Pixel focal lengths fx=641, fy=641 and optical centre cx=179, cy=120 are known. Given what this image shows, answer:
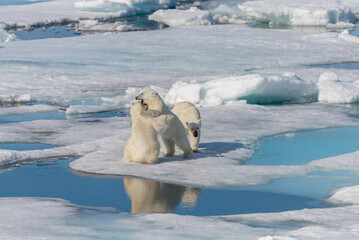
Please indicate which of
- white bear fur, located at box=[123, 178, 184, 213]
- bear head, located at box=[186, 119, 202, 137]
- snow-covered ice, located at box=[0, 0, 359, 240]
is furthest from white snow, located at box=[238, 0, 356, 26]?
white bear fur, located at box=[123, 178, 184, 213]

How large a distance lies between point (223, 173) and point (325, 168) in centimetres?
110

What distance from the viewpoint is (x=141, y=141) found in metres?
6.38

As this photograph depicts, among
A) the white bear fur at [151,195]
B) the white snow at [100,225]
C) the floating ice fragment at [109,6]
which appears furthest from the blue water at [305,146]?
the floating ice fragment at [109,6]

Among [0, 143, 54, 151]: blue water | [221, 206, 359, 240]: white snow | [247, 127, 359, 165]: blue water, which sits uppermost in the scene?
[221, 206, 359, 240]: white snow

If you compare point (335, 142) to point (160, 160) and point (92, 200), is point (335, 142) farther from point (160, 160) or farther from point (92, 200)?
point (92, 200)

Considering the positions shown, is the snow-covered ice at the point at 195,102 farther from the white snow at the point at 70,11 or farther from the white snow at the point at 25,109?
the white snow at the point at 70,11

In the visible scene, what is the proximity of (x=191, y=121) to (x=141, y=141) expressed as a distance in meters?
0.89

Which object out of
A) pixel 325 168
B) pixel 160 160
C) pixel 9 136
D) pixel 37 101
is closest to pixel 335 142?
pixel 325 168

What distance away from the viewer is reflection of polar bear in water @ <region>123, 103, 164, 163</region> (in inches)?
249

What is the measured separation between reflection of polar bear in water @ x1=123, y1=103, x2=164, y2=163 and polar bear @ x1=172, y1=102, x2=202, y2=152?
53 centimetres

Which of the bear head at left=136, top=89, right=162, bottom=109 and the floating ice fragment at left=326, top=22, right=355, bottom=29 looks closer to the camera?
the bear head at left=136, top=89, right=162, bottom=109

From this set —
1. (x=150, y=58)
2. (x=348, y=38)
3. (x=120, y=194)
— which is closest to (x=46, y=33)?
(x=150, y=58)

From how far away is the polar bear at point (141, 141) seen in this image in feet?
20.7

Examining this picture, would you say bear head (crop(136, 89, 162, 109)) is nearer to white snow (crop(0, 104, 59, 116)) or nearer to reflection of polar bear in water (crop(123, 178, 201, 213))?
reflection of polar bear in water (crop(123, 178, 201, 213))
